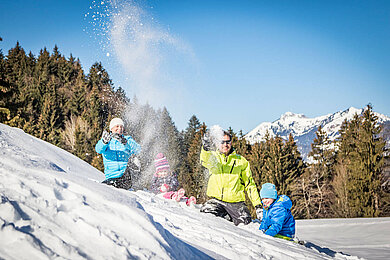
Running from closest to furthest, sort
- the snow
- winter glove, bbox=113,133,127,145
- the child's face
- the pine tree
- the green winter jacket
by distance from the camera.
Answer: the snow, the child's face, the green winter jacket, winter glove, bbox=113,133,127,145, the pine tree

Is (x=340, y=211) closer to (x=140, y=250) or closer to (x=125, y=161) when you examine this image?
(x=125, y=161)

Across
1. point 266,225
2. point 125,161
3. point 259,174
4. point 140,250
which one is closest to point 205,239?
point 140,250

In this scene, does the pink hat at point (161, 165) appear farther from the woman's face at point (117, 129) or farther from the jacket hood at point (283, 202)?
the jacket hood at point (283, 202)

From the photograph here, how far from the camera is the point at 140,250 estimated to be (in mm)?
1721

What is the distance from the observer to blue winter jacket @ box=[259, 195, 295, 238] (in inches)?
168

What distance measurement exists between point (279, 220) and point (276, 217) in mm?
62

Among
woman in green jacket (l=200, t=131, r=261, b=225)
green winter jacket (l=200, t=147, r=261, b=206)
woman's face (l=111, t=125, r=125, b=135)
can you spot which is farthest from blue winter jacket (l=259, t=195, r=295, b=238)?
woman's face (l=111, t=125, r=125, b=135)

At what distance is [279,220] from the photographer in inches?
169

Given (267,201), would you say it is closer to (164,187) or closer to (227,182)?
(227,182)

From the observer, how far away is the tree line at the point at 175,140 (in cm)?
2128

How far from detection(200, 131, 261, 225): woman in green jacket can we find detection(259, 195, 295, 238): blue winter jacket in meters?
0.41

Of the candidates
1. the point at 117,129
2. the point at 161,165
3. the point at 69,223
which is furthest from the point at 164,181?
the point at 69,223

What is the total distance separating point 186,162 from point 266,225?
3405 centimetres

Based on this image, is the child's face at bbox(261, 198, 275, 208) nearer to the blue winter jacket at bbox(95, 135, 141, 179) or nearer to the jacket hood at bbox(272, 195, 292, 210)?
the jacket hood at bbox(272, 195, 292, 210)
